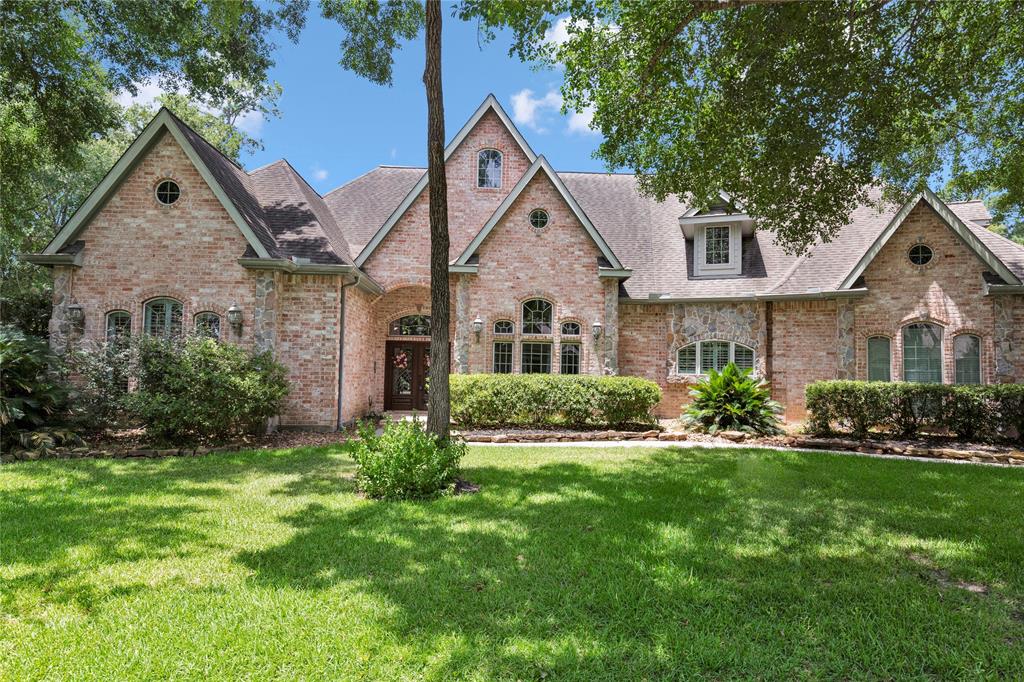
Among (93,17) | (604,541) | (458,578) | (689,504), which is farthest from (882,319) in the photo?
(93,17)

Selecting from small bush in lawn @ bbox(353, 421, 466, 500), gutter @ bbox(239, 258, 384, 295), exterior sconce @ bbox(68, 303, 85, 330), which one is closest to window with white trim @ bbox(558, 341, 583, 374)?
gutter @ bbox(239, 258, 384, 295)

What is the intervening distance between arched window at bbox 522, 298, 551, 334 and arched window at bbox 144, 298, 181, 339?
855 cm

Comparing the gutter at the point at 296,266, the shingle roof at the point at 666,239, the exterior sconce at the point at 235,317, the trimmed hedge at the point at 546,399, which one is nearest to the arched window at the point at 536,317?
the trimmed hedge at the point at 546,399

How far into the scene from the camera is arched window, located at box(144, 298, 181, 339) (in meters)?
11.2

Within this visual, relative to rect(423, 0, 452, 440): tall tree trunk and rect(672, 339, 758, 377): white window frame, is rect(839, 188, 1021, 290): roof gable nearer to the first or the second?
rect(672, 339, 758, 377): white window frame

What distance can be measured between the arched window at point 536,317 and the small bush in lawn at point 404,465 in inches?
313

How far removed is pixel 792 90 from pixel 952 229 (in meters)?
8.25

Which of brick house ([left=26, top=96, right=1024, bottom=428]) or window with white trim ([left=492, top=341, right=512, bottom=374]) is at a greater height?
brick house ([left=26, top=96, right=1024, bottom=428])

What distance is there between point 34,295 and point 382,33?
1184cm

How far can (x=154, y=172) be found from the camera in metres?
11.3

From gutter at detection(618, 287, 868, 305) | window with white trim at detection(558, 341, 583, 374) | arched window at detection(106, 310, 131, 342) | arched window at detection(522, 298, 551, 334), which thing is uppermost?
gutter at detection(618, 287, 868, 305)

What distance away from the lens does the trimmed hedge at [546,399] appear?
11953 mm

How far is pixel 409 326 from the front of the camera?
1556 centimetres

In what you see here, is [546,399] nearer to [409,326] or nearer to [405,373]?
[405,373]
